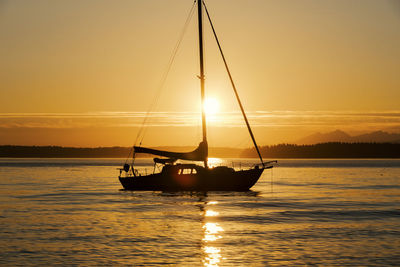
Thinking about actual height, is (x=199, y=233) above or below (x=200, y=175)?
below

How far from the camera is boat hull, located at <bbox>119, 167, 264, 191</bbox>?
53562 millimetres

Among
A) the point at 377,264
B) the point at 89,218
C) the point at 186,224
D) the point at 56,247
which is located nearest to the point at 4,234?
the point at 56,247

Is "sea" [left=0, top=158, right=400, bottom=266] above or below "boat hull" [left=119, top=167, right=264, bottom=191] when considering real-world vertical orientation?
below

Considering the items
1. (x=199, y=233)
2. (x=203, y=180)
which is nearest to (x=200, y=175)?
(x=203, y=180)

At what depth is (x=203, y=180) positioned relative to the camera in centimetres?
5356

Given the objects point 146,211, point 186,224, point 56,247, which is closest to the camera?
point 56,247

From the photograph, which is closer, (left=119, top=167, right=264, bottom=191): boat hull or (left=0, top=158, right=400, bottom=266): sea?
(left=0, top=158, right=400, bottom=266): sea

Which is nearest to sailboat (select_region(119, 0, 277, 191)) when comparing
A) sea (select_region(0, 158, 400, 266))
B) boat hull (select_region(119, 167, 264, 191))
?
boat hull (select_region(119, 167, 264, 191))

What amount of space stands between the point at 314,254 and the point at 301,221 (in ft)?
37.8

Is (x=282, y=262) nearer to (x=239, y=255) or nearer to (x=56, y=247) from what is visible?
(x=239, y=255)

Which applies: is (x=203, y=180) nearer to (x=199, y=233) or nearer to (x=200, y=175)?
(x=200, y=175)

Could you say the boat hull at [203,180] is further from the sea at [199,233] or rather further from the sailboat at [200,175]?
the sea at [199,233]

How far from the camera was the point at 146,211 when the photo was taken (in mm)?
40250

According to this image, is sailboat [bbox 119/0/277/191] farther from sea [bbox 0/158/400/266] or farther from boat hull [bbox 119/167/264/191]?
sea [bbox 0/158/400/266]
